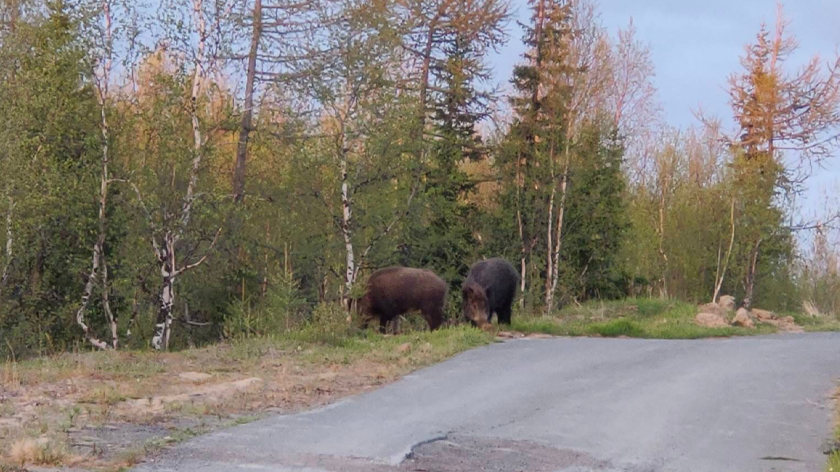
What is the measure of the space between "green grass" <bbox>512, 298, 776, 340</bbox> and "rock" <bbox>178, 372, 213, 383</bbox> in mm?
8345

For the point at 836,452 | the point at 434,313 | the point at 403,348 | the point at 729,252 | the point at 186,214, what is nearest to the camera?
the point at 836,452

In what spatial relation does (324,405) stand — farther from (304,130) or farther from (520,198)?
(520,198)

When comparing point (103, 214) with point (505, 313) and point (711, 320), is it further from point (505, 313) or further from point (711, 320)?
point (711, 320)

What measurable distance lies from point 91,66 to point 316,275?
7217 mm

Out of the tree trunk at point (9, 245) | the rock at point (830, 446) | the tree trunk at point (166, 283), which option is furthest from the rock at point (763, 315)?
the tree trunk at point (9, 245)

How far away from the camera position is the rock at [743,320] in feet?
70.4

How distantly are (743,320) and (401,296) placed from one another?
26.9 ft

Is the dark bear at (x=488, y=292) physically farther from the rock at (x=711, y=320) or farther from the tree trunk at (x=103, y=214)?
the tree trunk at (x=103, y=214)

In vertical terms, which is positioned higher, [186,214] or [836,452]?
[186,214]

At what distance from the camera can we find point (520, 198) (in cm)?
2895

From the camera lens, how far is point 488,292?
62.6 ft

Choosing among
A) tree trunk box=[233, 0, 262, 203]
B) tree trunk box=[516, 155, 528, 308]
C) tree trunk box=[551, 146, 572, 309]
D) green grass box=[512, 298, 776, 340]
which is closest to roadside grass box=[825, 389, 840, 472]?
green grass box=[512, 298, 776, 340]

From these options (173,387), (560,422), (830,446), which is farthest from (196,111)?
(830,446)

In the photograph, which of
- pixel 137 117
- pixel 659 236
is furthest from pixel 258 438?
pixel 659 236
